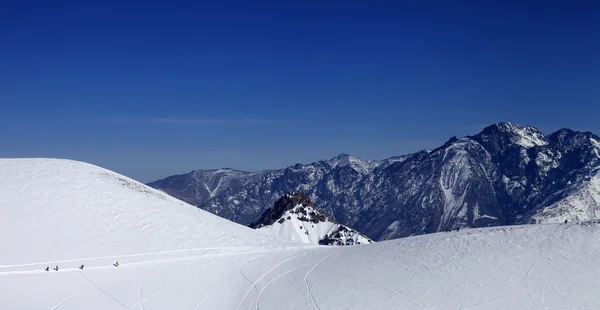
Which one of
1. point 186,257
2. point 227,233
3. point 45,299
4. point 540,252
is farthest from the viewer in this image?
point 227,233

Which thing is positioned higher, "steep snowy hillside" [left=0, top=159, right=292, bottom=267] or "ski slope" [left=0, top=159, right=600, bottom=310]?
"steep snowy hillside" [left=0, top=159, right=292, bottom=267]

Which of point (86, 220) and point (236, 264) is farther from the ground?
point (86, 220)

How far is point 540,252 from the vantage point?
4059cm

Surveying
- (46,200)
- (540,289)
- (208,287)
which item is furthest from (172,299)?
(540,289)

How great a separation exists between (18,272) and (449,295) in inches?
1383

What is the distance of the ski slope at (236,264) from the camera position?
36.2m

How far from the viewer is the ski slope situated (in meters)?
36.2

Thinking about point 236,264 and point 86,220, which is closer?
point 236,264

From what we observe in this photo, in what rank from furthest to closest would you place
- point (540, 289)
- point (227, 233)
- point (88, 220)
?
point (227, 233), point (88, 220), point (540, 289)

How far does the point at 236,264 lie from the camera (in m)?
48.7

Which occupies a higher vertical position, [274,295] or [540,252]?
[540,252]

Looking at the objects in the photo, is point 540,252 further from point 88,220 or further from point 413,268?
point 88,220

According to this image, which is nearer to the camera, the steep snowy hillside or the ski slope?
the ski slope

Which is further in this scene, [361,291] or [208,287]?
[208,287]
